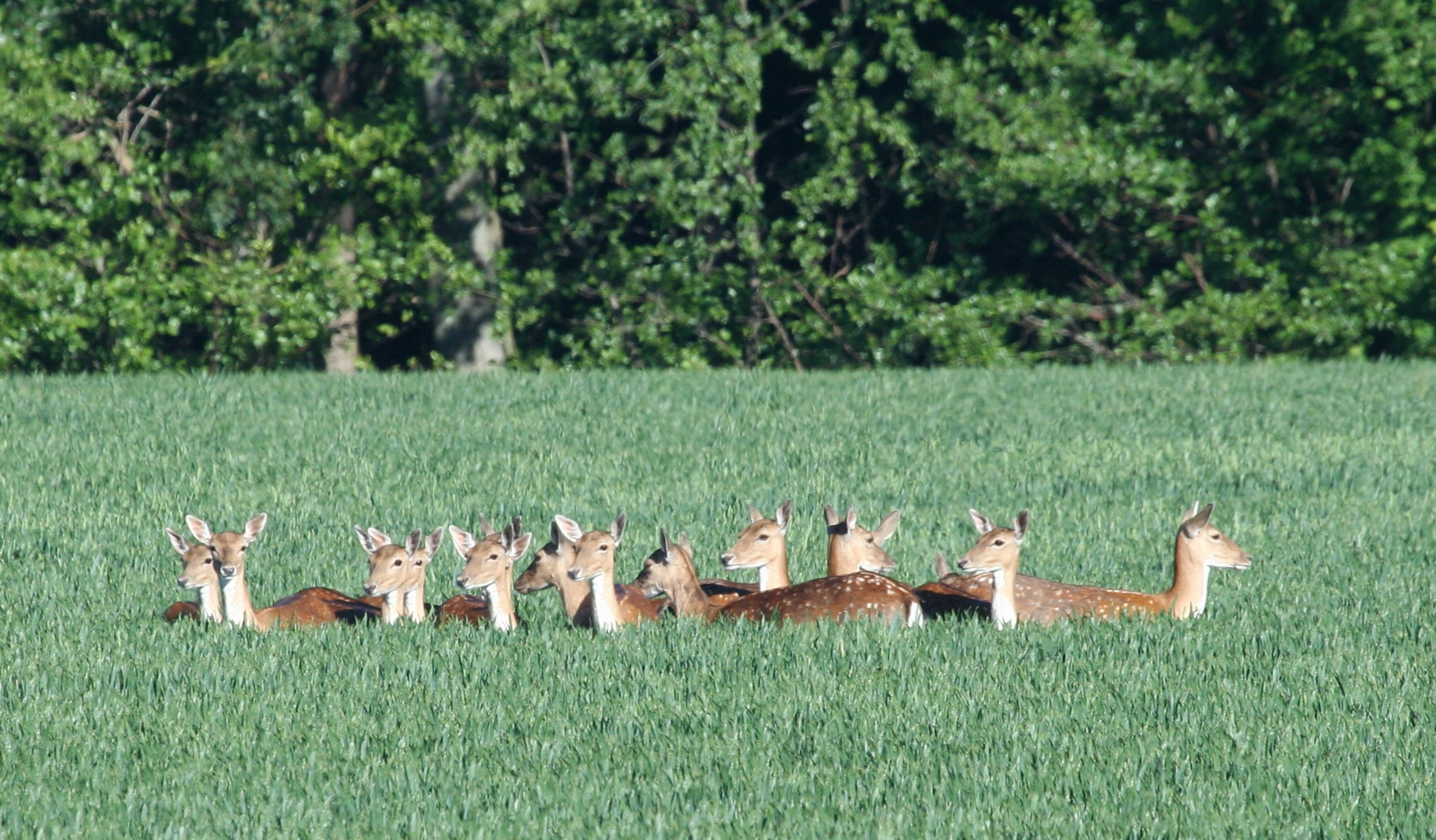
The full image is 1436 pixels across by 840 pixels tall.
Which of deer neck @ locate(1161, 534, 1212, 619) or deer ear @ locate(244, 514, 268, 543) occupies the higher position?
deer ear @ locate(244, 514, 268, 543)

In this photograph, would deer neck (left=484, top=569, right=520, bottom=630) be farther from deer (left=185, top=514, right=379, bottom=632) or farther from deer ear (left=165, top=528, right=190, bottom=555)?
deer ear (left=165, top=528, right=190, bottom=555)

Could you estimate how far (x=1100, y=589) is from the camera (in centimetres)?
841

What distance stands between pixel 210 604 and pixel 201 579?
19 cm

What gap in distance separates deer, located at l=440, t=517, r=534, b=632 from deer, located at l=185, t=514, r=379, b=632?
0.45m

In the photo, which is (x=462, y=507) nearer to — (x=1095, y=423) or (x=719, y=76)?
(x=1095, y=423)

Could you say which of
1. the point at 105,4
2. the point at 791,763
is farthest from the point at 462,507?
the point at 105,4

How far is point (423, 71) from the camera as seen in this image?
20109 millimetres

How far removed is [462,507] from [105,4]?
11.3 meters

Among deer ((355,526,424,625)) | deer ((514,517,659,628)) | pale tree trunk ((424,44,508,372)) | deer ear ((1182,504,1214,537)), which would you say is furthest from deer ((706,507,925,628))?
pale tree trunk ((424,44,508,372))

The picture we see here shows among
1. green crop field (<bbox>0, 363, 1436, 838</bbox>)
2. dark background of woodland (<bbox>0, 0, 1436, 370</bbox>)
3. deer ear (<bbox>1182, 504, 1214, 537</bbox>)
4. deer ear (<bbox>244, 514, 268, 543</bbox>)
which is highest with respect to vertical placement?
dark background of woodland (<bbox>0, 0, 1436, 370</bbox>)

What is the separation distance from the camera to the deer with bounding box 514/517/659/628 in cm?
829

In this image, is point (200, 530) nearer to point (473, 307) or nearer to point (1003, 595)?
point (1003, 595)

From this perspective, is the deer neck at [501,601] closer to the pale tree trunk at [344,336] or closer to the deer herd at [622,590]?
the deer herd at [622,590]

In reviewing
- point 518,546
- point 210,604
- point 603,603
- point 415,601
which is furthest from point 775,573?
point 210,604
